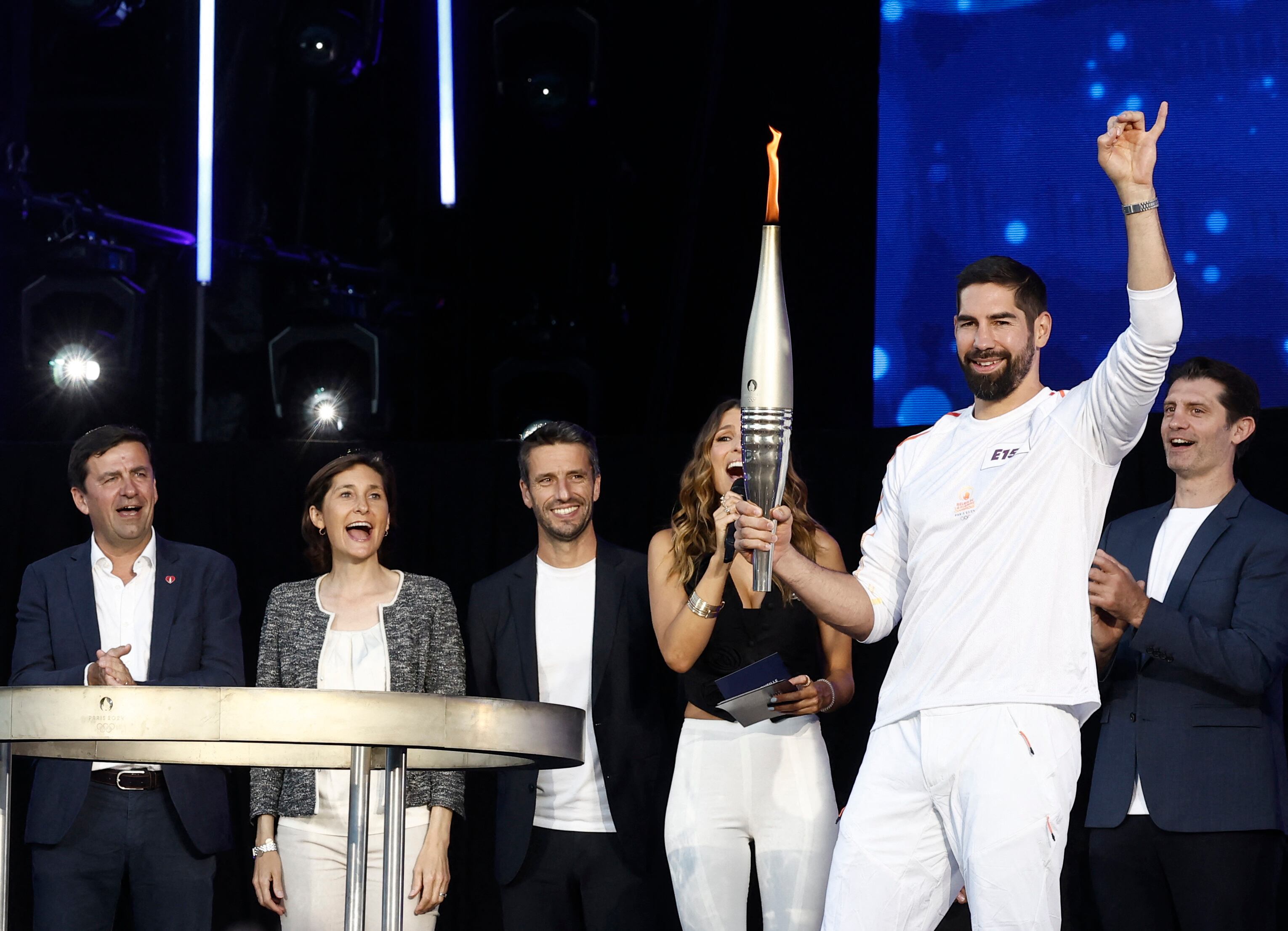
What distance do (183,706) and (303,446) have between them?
10.5ft

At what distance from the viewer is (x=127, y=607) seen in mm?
3633

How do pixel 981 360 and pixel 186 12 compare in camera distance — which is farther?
pixel 186 12

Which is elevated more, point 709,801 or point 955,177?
point 955,177

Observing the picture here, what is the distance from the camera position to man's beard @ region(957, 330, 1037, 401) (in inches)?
102

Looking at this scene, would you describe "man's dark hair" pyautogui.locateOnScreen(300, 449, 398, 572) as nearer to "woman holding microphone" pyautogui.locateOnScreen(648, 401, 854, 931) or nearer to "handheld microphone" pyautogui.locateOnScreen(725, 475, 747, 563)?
"woman holding microphone" pyautogui.locateOnScreen(648, 401, 854, 931)

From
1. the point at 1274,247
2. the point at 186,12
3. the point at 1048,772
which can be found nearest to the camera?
the point at 1048,772

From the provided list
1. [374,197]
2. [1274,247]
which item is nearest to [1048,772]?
[1274,247]

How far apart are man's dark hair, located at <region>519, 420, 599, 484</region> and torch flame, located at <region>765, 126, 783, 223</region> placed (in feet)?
4.77

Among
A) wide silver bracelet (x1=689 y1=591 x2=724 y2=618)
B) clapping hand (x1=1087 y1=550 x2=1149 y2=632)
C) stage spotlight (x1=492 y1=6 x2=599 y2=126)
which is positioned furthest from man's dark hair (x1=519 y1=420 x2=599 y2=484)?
stage spotlight (x1=492 y1=6 x2=599 y2=126)

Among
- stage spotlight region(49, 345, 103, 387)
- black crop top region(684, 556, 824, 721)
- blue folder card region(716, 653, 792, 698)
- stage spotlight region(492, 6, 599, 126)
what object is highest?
stage spotlight region(492, 6, 599, 126)

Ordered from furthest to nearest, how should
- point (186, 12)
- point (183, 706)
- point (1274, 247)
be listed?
1. point (186, 12)
2. point (1274, 247)
3. point (183, 706)

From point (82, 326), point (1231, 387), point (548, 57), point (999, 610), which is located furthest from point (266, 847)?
point (548, 57)

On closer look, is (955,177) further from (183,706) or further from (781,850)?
(183,706)

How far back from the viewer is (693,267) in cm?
551
